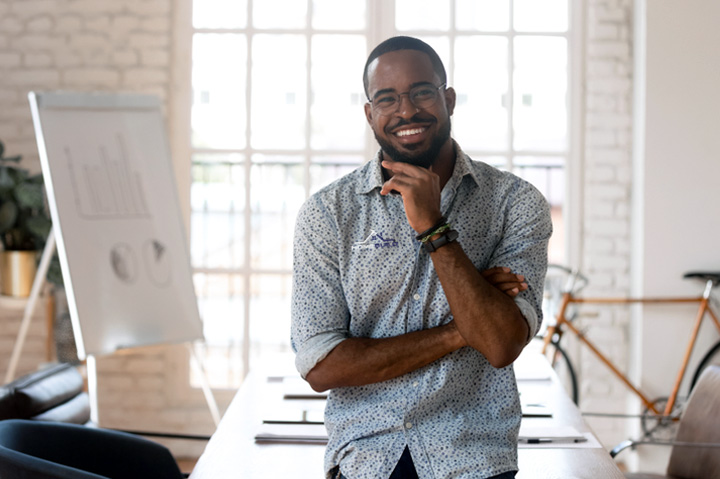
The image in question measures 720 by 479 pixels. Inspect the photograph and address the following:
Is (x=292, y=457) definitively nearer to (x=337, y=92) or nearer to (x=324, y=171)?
(x=324, y=171)

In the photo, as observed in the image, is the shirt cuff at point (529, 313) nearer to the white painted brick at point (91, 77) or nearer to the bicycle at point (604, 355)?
the bicycle at point (604, 355)

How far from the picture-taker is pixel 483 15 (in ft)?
15.1

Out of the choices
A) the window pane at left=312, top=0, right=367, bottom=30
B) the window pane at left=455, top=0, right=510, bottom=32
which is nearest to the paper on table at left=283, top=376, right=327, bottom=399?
the window pane at left=312, top=0, right=367, bottom=30

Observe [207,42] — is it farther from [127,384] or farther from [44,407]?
[44,407]

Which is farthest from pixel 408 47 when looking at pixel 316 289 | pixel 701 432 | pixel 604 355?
pixel 604 355

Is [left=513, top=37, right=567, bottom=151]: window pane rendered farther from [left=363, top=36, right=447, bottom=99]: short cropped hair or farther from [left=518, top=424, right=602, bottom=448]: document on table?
[left=363, top=36, right=447, bottom=99]: short cropped hair

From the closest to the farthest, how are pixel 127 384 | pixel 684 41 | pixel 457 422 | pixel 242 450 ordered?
pixel 457 422, pixel 242 450, pixel 684 41, pixel 127 384

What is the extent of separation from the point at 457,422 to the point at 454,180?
0.51m

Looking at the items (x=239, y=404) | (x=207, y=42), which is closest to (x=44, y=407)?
(x=239, y=404)

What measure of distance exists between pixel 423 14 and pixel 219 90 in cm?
124

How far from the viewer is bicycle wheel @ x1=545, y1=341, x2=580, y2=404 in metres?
4.41

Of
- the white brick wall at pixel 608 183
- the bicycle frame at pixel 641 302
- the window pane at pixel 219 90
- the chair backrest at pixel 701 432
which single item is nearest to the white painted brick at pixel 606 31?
the white brick wall at pixel 608 183

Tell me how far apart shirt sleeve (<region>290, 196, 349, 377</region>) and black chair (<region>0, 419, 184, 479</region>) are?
601 millimetres

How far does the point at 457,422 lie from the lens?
1587 mm
